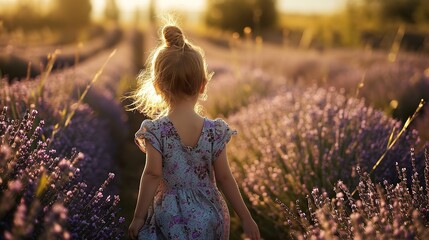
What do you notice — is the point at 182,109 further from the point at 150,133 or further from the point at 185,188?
the point at 185,188

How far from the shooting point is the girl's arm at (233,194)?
274 centimetres

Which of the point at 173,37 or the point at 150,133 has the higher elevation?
the point at 173,37

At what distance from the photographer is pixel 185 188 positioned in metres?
2.81

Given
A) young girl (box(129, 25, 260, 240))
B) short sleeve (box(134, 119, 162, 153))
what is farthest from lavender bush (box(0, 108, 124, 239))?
short sleeve (box(134, 119, 162, 153))

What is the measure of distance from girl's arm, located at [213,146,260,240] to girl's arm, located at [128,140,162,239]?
0.33m

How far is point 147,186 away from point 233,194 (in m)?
0.46

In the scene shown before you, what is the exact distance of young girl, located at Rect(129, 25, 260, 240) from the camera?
269 cm

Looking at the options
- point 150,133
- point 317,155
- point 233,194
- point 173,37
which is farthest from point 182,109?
point 317,155

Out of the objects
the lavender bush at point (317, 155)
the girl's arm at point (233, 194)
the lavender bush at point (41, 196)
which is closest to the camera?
the lavender bush at point (41, 196)

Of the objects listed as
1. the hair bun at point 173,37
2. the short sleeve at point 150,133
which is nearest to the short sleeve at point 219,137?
the short sleeve at point 150,133

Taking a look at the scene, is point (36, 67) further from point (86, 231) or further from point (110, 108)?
point (86, 231)

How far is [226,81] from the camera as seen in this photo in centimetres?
791

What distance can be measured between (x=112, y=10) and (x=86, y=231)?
80.4 meters

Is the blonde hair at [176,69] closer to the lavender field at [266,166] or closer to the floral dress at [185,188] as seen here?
the floral dress at [185,188]
